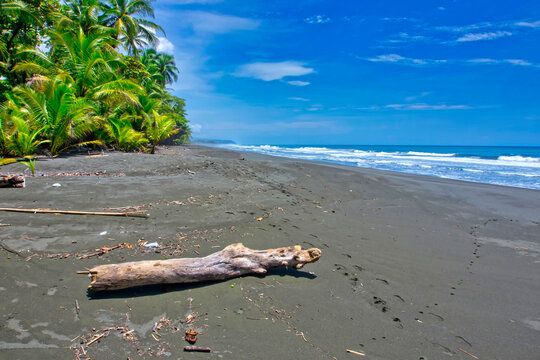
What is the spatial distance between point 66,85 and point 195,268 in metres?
10.9

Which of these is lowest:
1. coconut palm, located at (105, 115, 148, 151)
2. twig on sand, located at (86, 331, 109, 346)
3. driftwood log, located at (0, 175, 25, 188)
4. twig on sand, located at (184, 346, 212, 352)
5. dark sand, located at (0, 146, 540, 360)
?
twig on sand, located at (86, 331, 109, 346)

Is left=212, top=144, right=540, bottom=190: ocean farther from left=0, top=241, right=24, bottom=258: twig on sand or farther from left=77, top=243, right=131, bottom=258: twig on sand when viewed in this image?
left=0, top=241, right=24, bottom=258: twig on sand

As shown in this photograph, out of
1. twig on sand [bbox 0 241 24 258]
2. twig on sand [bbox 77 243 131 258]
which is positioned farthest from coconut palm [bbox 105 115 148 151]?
twig on sand [bbox 77 243 131 258]

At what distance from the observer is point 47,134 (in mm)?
9539

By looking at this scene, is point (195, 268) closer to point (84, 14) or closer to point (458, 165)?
point (84, 14)

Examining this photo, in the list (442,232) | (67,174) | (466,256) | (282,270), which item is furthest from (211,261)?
(67,174)

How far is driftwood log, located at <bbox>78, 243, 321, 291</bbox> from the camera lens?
2.43 meters

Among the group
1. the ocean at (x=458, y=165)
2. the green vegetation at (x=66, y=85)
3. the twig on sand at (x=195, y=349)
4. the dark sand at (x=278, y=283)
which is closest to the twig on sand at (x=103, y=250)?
the dark sand at (x=278, y=283)

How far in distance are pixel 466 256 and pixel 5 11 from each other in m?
20.9

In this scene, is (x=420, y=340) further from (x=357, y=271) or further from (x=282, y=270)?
(x=282, y=270)

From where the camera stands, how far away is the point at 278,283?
2.91 metres

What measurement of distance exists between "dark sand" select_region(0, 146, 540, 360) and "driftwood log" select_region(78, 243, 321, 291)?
0.35 ft

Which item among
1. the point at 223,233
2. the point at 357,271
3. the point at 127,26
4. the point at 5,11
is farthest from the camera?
the point at 127,26

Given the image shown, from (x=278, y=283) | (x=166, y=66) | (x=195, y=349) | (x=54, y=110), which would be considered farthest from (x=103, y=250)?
(x=166, y=66)
